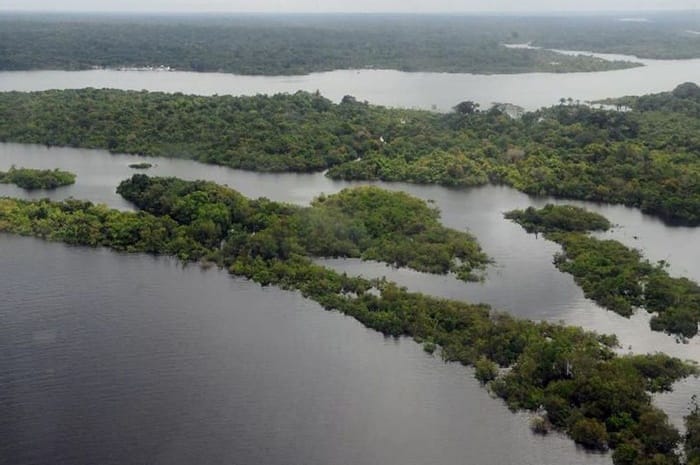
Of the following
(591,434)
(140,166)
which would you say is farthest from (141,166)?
(591,434)

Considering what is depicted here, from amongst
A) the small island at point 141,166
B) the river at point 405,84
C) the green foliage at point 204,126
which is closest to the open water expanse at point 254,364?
the small island at point 141,166

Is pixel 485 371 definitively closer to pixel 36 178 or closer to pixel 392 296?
pixel 392 296

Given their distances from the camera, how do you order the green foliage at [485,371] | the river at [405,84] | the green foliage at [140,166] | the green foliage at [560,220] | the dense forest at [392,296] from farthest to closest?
the river at [405,84], the green foliage at [140,166], the green foliage at [560,220], the green foliage at [485,371], the dense forest at [392,296]

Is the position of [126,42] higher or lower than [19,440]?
higher

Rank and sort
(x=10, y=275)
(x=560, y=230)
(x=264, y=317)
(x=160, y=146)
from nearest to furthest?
(x=264, y=317) < (x=10, y=275) < (x=560, y=230) < (x=160, y=146)

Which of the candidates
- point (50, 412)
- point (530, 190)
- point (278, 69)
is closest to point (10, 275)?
point (50, 412)

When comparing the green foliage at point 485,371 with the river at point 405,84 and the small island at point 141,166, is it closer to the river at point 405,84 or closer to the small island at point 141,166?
the small island at point 141,166

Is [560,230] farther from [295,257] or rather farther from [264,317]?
[264,317]
